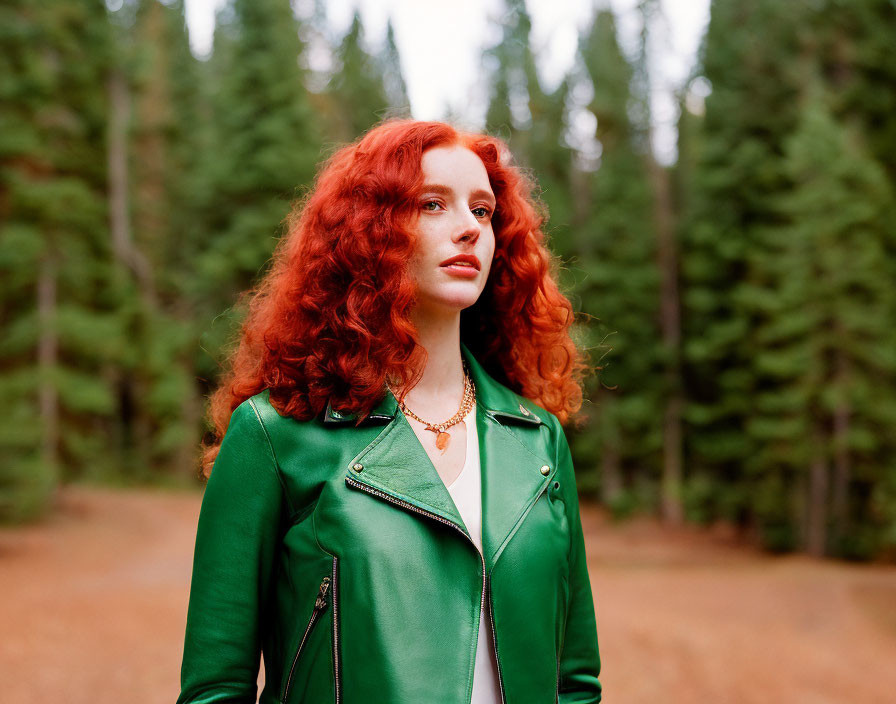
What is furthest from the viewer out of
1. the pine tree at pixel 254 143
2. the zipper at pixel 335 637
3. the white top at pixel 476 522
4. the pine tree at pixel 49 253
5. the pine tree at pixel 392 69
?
the pine tree at pixel 392 69

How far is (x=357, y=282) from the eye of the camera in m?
1.95

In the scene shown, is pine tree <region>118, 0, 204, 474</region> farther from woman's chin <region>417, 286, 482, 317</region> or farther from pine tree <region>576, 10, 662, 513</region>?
woman's chin <region>417, 286, 482, 317</region>

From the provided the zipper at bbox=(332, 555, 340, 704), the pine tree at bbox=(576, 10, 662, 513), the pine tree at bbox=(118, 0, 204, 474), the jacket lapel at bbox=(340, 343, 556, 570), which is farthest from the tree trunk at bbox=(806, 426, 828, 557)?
the zipper at bbox=(332, 555, 340, 704)

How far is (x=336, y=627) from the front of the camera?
167 cm

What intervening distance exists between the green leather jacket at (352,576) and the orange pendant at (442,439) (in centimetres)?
13

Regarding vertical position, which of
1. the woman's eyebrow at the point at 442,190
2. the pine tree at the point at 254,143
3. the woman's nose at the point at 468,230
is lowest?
the woman's nose at the point at 468,230

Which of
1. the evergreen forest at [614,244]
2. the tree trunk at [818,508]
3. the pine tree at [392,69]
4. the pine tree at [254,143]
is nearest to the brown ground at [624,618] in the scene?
the tree trunk at [818,508]

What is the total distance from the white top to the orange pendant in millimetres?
66

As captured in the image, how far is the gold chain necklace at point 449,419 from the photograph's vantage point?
6.45 ft

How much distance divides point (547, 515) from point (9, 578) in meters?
12.3

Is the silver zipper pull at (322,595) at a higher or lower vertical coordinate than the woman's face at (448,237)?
lower

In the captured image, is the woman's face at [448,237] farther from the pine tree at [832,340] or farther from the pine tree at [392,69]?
the pine tree at [392,69]

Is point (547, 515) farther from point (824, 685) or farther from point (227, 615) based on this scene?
point (824, 685)

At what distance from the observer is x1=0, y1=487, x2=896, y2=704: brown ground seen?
8336 millimetres
